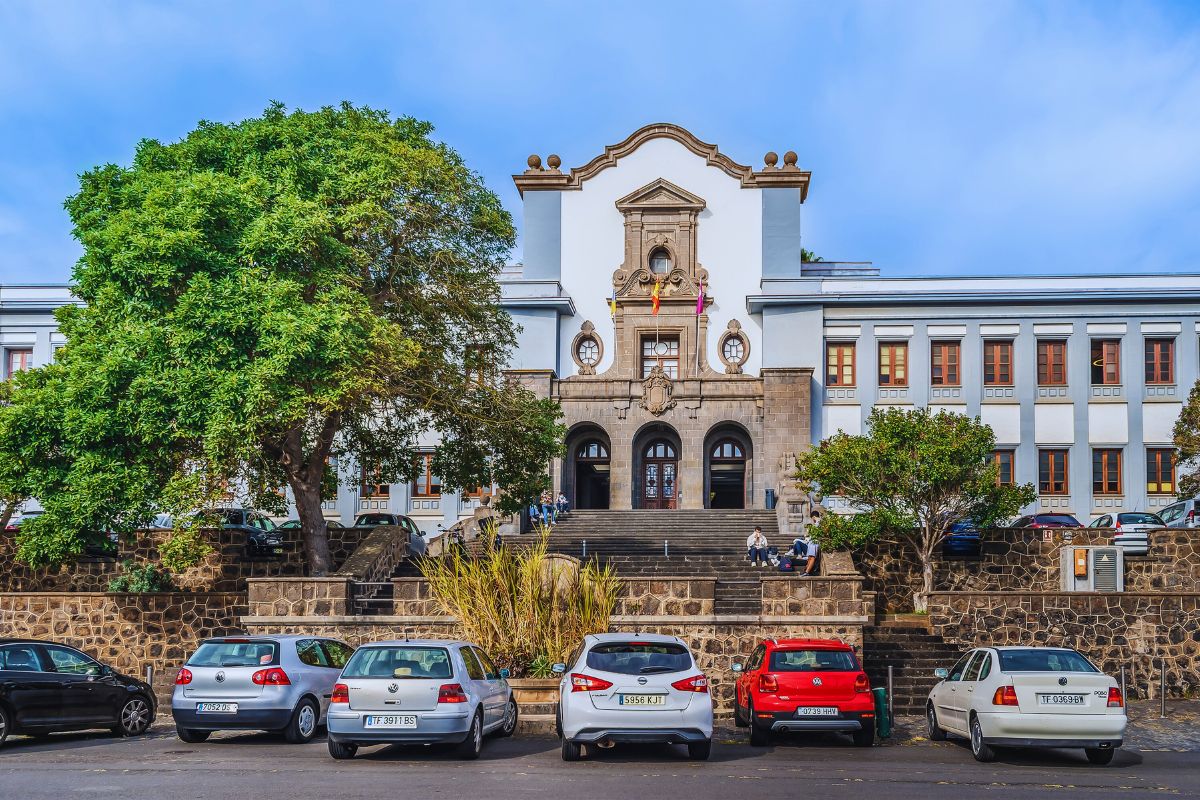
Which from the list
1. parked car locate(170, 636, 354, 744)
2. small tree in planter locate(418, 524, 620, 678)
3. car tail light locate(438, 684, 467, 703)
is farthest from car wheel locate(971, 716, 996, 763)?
parked car locate(170, 636, 354, 744)

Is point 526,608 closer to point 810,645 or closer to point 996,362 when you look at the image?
point 810,645

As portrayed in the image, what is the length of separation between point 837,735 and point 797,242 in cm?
2708

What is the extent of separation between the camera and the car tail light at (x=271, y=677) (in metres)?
15.7

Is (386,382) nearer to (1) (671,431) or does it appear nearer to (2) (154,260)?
(2) (154,260)

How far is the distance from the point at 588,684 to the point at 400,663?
7.33 feet

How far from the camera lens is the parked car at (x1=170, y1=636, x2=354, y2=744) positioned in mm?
15586

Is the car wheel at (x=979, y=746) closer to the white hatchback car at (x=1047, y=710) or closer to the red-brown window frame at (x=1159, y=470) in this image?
the white hatchback car at (x=1047, y=710)

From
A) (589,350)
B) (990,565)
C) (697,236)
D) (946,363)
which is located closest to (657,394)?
(589,350)

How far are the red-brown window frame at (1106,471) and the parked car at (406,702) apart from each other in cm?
2999

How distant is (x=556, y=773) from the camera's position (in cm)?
1323

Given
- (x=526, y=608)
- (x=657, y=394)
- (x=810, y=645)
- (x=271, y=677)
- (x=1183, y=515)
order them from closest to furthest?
(x=271, y=677)
(x=810, y=645)
(x=526, y=608)
(x=1183, y=515)
(x=657, y=394)

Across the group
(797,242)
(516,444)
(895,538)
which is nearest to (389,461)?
(516,444)

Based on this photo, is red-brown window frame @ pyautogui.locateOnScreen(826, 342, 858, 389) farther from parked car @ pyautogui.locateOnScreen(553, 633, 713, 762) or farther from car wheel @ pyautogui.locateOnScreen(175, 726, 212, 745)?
car wheel @ pyautogui.locateOnScreen(175, 726, 212, 745)

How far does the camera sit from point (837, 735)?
1783cm
